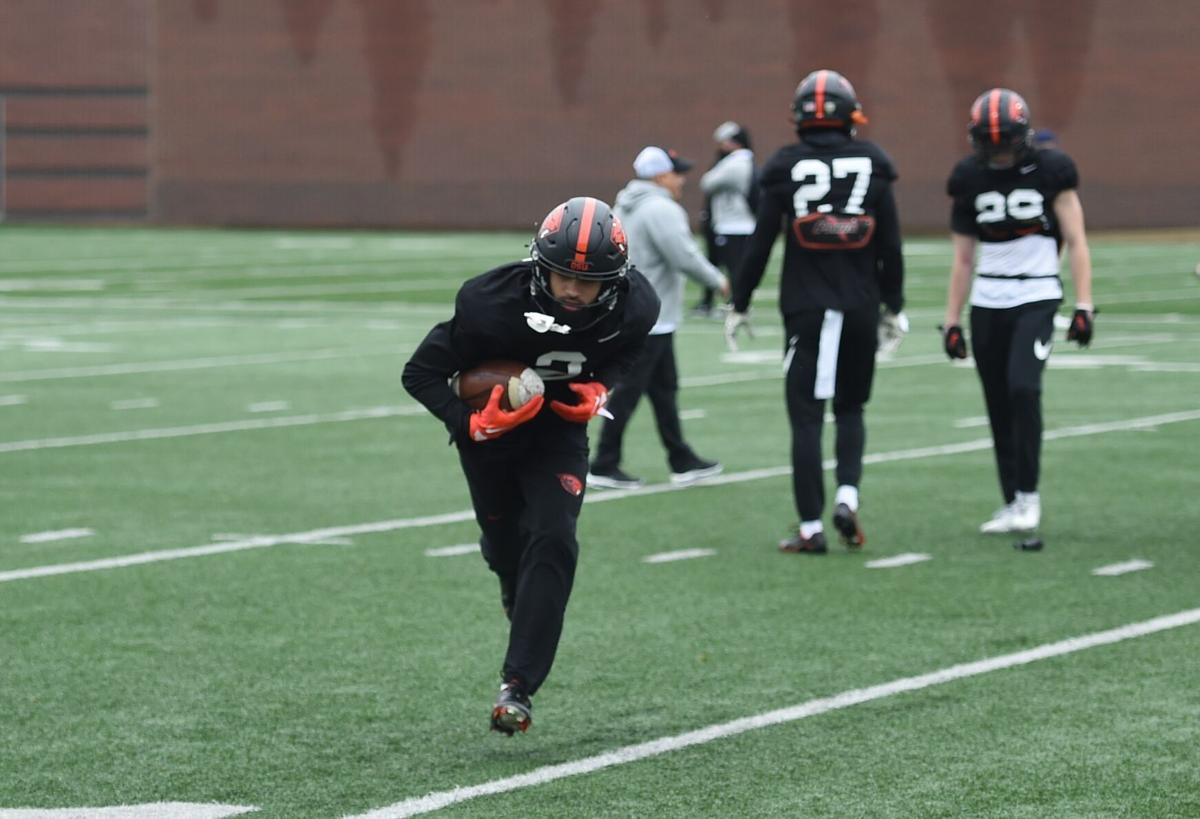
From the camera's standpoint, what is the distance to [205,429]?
14633 mm

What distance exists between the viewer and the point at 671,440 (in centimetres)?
1245

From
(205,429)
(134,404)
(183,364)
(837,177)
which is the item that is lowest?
(183,364)

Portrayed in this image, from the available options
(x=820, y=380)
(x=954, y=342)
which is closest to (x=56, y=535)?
(x=820, y=380)

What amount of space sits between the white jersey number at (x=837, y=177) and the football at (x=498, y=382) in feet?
12.4

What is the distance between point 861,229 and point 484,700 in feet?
12.1

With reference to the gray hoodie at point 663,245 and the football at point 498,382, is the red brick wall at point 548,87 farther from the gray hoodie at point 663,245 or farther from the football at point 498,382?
the football at point 498,382

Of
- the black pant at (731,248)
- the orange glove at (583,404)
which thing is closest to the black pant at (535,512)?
the orange glove at (583,404)

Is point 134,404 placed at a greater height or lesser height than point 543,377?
lesser

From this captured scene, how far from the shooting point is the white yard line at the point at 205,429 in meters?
13.8

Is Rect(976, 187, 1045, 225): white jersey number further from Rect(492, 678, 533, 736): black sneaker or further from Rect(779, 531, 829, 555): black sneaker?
Rect(492, 678, 533, 736): black sneaker

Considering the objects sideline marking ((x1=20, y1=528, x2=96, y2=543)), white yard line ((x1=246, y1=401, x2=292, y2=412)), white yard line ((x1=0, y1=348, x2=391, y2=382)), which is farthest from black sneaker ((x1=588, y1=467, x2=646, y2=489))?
white yard line ((x1=0, y1=348, x2=391, y2=382))

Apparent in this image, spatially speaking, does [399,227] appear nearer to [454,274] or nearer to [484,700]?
[454,274]

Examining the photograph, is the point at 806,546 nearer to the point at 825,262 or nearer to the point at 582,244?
the point at 825,262

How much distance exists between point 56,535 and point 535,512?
4512 millimetres
